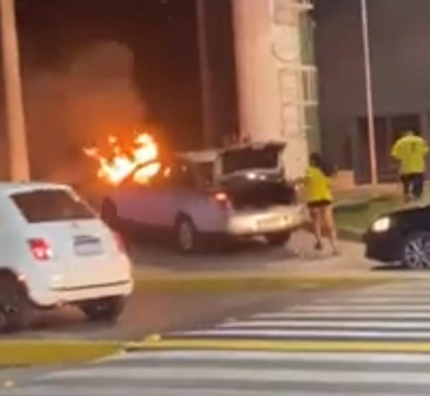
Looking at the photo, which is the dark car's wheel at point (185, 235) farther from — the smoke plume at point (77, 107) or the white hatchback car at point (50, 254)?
the smoke plume at point (77, 107)

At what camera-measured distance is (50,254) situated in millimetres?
16312

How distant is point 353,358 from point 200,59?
30.6 m

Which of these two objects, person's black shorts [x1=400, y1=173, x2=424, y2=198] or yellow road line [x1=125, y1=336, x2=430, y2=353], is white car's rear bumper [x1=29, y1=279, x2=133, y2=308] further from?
person's black shorts [x1=400, y1=173, x2=424, y2=198]

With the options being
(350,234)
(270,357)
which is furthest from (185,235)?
(270,357)

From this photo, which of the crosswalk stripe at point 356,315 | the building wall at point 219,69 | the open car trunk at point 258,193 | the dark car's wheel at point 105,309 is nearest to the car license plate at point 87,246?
the dark car's wheel at point 105,309

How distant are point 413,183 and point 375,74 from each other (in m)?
10.4

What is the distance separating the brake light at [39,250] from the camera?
1625 centimetres

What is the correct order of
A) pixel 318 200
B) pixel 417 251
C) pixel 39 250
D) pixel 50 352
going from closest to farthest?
pixel 50 352 → pixel 39 250 → pixel 417 251 → pixel 318 200

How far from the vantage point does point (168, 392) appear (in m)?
6.60

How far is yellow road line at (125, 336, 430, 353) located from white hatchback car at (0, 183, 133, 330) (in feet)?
27.0

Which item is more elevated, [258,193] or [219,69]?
[219,69]

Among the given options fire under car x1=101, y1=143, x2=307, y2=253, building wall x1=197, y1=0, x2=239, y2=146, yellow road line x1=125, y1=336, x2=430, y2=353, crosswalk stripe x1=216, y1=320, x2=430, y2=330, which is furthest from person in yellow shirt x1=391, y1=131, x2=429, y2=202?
yellow road line x1=125, y1=336, x2=430, y2=353

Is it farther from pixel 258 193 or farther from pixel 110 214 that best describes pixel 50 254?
pixel 110 214

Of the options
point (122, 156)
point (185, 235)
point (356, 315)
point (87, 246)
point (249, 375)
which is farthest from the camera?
point (122, 156)
